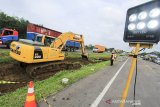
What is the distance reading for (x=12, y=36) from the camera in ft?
97.7

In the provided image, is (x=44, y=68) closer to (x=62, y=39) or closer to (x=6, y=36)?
(x=62, y=39)

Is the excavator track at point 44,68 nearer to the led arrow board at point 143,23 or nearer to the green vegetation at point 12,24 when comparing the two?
the led arrow board at point 143,23

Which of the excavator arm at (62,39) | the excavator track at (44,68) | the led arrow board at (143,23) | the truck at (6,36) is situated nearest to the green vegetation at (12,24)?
the truck at (6,36)

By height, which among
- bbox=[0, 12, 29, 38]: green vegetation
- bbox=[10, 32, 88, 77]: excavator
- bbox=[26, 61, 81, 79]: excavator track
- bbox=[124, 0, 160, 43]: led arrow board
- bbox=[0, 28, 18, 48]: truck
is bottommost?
bbox=[26, 61, 81, 79]: excavator track

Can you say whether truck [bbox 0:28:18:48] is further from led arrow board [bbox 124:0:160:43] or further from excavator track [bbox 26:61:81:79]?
led arrow board [bbox 124:0:160:43]

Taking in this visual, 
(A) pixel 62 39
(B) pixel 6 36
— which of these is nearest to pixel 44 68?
(A) pixel 62 39

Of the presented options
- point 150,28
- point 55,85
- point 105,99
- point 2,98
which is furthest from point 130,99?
point 2,98

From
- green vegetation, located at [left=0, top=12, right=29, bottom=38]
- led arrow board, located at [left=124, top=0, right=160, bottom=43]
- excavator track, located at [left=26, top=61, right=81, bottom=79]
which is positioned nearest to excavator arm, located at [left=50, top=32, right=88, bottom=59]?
excavator track, located at [left=26, top=61, right=81, bottom=79]

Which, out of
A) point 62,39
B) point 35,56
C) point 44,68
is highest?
point 62,39

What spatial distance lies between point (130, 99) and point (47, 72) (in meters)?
7.92

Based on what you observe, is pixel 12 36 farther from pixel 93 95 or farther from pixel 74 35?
pixel 93 95

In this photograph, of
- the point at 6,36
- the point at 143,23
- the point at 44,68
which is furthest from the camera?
the point at 6,36

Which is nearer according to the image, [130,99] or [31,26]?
[130,99]

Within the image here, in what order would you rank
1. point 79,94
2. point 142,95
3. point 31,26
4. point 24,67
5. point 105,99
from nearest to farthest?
point 105,99
point 79,94
point 142,95
point 24,67
point 31,26
